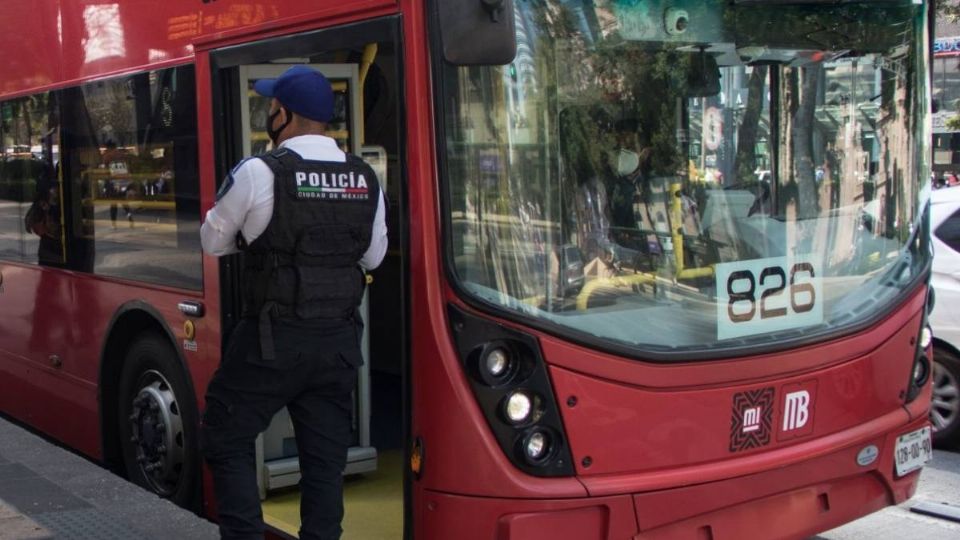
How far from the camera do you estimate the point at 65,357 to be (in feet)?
21.1

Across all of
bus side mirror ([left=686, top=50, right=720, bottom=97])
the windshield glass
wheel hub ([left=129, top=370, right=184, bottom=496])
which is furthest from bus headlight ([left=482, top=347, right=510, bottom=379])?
wheel hub ([left=129, top=370, right=184, bottom=496])

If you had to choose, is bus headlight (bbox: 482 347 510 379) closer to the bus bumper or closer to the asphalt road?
the bus bumper

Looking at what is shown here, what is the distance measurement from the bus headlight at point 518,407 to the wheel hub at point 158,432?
2.15 m

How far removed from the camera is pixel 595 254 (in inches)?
158

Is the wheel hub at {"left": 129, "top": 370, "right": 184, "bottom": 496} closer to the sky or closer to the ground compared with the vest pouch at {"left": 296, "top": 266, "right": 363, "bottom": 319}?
closer to the ground

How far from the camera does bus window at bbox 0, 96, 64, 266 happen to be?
6.55 m

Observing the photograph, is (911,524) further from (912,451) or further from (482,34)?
(482,34)

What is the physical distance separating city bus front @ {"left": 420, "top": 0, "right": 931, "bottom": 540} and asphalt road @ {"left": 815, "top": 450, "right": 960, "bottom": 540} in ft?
→ 2.51

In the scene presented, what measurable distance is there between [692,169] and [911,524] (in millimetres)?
2440

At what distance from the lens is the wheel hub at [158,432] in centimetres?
541

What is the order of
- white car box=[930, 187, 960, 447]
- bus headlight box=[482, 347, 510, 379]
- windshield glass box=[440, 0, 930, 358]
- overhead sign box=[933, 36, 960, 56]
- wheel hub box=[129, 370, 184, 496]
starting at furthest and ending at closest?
overhead sign box=[933, 36, 960, 56]
white car box=[930, 187, 960, 447]
wheel hub box=[129, 370, 184, 496]
windshield glass box=[440, 0, 930, 358]
bus headlight box=[482, 347, 510, 379]

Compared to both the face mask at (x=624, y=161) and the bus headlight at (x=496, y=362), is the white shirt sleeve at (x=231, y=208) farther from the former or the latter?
the face mask at (x=624, y=161)

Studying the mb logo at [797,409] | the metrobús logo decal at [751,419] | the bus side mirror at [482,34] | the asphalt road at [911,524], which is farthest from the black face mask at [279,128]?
the asphalt road at [911,524]

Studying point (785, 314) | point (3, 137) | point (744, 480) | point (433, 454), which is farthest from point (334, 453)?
point (3, 137)
